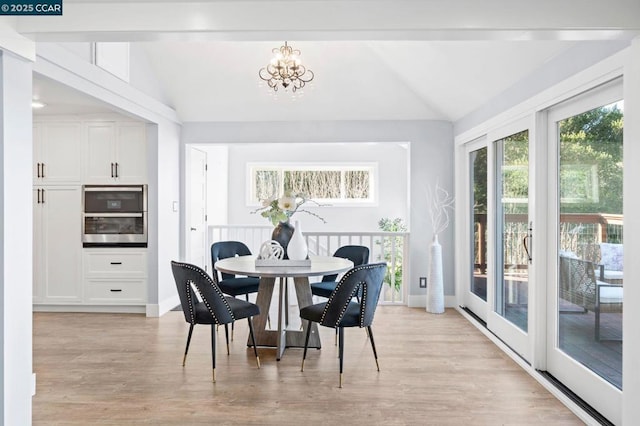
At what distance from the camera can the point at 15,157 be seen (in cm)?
236

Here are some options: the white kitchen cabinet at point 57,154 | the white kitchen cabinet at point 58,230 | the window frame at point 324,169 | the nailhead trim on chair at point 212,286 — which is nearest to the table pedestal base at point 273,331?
the nailhead trim on chair at point 212,286

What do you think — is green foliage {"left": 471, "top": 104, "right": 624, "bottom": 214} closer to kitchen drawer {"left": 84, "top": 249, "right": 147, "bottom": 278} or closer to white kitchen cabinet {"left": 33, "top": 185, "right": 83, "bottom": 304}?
kitchen drawer {"left": 84, "top": 249, "right": 147, "bottom": 278}

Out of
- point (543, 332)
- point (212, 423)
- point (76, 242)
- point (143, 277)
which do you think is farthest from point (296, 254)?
point (76, 242)

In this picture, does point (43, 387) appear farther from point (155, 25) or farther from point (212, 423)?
point (155, 25)

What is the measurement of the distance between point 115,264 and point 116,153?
125 cm

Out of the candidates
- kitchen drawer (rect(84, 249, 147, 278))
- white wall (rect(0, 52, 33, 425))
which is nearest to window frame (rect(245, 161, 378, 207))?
kitchen drawer (rect(84, 249, 147, 278))

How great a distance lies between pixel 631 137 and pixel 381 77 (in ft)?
10.8

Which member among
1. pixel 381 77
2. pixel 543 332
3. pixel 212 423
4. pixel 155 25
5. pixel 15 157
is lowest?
pixel 212 423

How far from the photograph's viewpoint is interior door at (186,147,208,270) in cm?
597

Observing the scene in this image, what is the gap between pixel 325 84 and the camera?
532 centimetres

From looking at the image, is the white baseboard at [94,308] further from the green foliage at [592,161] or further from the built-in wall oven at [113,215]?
the green foliage at [592,161]

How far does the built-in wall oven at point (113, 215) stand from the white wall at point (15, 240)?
9.13ft

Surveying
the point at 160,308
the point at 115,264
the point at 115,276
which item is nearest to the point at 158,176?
the point at 115,264

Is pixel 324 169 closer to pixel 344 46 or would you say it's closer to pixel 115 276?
pixel 344 46
